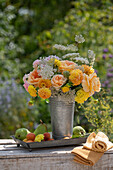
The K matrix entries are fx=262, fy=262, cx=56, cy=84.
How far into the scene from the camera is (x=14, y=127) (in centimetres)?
326

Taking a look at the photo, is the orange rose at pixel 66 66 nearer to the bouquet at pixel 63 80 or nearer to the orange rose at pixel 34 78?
the bouquet at pixel 63 80

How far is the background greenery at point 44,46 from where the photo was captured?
303 centimetres

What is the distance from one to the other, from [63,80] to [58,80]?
31 mm

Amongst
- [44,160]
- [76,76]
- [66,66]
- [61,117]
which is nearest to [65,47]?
[66,66]

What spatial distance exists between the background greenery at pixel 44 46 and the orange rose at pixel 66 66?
30 centimetres

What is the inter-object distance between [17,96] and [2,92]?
196 millimetres

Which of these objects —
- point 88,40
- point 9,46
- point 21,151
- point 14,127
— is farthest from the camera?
point 9,46

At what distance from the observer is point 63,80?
160 cm

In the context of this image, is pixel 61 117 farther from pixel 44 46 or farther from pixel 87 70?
pixel 44 46

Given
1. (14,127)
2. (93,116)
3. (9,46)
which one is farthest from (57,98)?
(9,46)

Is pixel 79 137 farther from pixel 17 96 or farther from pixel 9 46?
pixel 9 46

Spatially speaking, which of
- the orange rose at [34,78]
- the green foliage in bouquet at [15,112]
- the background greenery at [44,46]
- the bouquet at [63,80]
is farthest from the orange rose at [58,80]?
the green foliage in bouquet at [15,112]

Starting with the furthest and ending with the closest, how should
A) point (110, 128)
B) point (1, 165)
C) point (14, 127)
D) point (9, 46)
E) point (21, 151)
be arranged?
point (9, 46) → point (14, 127) → point (110, 128) → point (21, 151) → point (1, 165)

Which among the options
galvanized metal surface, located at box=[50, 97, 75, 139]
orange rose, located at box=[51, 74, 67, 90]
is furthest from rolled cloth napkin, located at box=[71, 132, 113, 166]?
orange rose, located at box=[51, 74, 67, 90]
